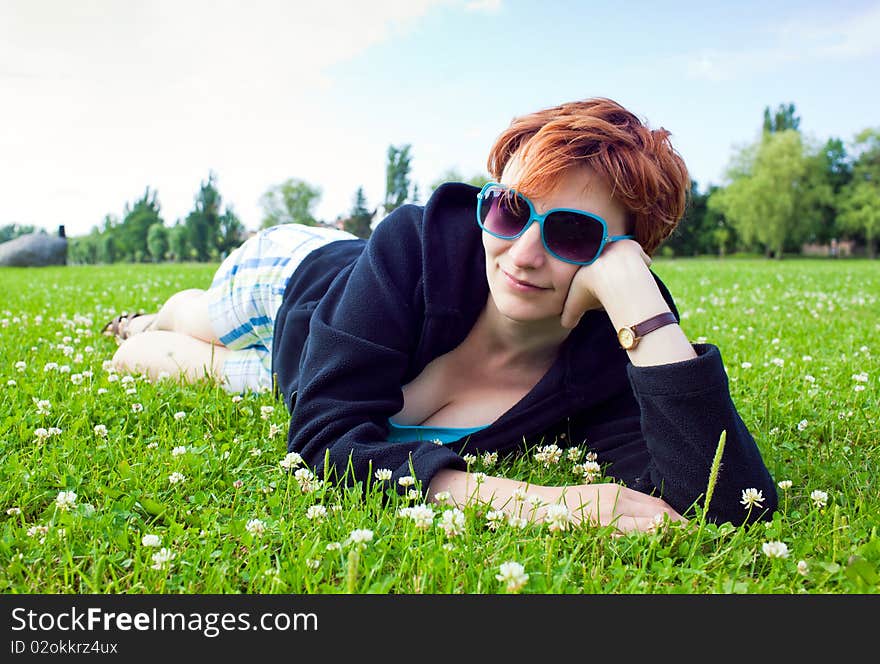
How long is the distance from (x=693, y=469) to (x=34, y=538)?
2173 millimetres

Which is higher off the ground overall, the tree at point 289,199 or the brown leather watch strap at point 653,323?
the tree at point 289,199

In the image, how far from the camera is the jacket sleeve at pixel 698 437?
Answer: 2492 mm

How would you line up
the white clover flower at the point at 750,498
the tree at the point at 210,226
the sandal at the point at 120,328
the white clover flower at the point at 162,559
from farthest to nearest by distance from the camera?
the tree at the point at 210,226 < the sandal at the point at 120,328 < the white clover flower at the point at 750,498 < the white clover flower at the point at 162,559

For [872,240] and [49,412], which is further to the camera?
[872,240]

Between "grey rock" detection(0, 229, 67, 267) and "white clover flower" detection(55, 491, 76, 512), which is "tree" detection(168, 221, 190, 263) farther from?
"white clover flower" detection(55, 491, 76, 512)

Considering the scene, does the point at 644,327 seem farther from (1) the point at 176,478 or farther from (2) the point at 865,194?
(2) the point at 865,194

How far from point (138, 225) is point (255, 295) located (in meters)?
90.7

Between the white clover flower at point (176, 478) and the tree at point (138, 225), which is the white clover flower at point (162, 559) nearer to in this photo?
the white clover flower at point (176, 478)

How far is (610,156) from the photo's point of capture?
262cm

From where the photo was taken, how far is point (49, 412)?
3.47 m

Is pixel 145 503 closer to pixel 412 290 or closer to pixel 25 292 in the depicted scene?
pixel 412 290

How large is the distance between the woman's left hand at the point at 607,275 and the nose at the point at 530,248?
20cm

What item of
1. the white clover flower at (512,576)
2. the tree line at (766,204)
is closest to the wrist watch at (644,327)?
the white clover flower at (512,576)
